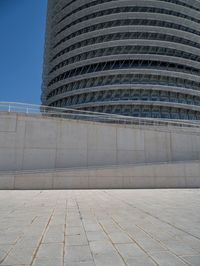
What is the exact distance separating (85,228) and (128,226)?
3.69 feet

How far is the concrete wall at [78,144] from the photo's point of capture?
15664mm

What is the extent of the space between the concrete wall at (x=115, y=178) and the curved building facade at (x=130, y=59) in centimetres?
2283

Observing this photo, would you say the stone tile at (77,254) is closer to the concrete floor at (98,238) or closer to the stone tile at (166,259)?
the concrete floor at (98,238)

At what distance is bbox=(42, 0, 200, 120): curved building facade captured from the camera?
41625 millimetres

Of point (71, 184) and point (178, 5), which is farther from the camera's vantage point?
point (178, 5)

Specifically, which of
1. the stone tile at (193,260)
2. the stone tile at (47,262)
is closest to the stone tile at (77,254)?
the stone tile at (47,262)

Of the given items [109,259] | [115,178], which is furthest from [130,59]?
[109,259]

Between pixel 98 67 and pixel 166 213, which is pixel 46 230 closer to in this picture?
pixel 166 213

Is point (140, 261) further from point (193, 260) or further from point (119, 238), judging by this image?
point (119, 238)

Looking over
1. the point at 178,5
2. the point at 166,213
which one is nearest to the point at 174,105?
the point at 178,5

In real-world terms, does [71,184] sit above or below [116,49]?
below

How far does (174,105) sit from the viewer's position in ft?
134

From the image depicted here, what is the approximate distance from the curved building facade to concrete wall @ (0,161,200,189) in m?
22.8

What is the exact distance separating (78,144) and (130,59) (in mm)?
30925
